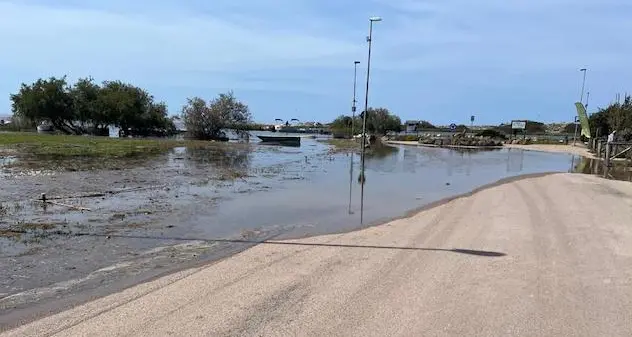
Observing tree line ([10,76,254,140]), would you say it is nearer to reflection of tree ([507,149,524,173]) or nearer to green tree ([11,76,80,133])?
green tree ([11,76,80,133])

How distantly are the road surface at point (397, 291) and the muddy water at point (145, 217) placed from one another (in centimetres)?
104

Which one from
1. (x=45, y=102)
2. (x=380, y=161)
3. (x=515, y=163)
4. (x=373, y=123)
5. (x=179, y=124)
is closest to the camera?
(x=380, y=161)

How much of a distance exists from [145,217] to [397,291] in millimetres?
7827

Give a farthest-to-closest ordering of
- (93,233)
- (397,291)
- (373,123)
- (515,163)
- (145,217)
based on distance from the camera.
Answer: (373,123), (515,163), (145,217), (93,233), (397,291)

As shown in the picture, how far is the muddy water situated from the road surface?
104 cm

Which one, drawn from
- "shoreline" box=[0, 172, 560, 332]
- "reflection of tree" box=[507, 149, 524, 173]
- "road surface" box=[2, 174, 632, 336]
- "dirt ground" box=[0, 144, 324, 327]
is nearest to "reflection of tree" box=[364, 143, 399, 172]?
"reflection of tree" box=[507, 149, 524, 173]

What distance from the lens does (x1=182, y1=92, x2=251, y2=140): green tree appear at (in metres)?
69.2

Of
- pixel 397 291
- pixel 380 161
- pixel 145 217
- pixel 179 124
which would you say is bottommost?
pixel 380 161

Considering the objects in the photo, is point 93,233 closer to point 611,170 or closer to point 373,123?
point 611,170

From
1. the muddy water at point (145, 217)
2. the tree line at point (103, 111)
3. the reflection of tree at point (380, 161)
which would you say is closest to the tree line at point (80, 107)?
the tree line at point (103, 111)

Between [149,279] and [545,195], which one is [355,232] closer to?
[149,279]

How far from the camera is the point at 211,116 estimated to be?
228ft

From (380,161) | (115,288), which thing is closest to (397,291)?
(115,288)

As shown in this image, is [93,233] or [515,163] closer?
[93,233]
